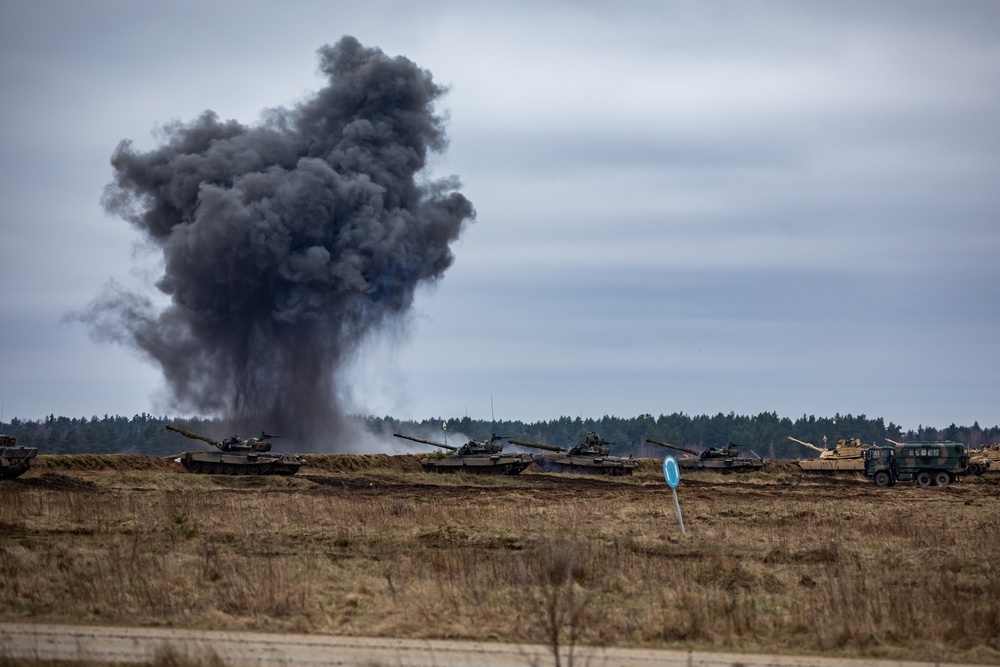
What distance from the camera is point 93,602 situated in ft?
48.5

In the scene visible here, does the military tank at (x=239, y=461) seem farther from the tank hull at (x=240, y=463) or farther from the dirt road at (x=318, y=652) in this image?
the dirt road at (x=318, y=652)

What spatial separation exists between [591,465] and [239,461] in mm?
20177

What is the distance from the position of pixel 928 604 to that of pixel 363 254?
62.2 metres

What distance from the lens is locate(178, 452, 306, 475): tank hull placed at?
5350 cm

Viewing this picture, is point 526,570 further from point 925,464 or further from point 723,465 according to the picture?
point 723,465

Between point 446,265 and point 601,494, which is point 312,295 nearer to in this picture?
point 446,265

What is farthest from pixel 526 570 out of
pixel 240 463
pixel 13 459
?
pixel 240 463

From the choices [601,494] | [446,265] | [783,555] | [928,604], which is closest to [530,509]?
[601,494]

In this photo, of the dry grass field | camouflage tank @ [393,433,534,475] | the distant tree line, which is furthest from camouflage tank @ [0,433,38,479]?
the distant tree line

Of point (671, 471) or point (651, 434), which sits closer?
point (671, 471)

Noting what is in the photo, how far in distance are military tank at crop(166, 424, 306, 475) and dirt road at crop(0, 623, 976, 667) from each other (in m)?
40.8

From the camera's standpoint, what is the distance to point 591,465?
6178 cm

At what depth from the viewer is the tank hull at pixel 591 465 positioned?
201ft

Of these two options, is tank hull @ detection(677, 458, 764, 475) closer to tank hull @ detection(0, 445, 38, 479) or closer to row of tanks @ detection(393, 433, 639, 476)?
row of tanks @ detection(393, 433, 639, 476)
